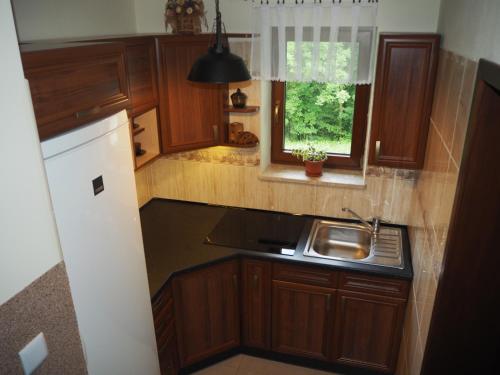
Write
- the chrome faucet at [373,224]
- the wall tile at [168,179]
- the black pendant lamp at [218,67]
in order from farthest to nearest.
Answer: the wall tile at [168,179] → the chrome faucet at [373,224] → the black pendant lamp at [218,67]

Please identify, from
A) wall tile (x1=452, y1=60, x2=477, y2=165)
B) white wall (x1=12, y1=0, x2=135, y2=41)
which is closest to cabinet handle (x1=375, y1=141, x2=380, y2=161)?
wall tile (x1=452, y1=60, x2=477, y2=165)

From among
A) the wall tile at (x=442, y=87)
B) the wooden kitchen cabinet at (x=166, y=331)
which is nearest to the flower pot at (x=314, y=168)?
the wall tile at (x=442, y=87)

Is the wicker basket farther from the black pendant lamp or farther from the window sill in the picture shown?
the window sill

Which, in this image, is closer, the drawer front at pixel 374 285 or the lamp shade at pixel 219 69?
the lamp shade at pixel 219 69

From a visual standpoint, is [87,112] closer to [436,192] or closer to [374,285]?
[436,192]

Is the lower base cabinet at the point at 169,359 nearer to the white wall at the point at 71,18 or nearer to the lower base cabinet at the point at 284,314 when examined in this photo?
the lower base cabinet at the point at 284,314

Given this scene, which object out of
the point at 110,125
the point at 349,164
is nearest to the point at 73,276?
the point at 110,125

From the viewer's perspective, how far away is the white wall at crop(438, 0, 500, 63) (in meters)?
1.26

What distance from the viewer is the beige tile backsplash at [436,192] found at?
1581 millimetres

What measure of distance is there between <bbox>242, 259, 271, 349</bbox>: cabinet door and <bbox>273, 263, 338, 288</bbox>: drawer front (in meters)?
0.07

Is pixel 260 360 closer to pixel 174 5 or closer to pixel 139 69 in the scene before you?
pixel 139 69

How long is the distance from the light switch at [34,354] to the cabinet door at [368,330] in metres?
1.75

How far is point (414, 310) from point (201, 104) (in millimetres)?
1760

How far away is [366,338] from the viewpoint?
102 inches
